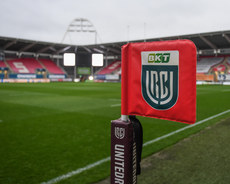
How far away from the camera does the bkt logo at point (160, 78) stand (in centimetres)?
124

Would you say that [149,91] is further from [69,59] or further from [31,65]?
[31,65]

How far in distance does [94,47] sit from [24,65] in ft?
53.5

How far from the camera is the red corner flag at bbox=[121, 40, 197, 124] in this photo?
120 centimetres

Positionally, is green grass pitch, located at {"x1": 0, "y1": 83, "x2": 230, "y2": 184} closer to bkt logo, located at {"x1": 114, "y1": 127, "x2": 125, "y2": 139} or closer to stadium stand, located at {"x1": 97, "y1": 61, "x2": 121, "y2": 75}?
bkt logo, located at {"x1": 114, "y1": 127, "x2": 125, "y2": 139}

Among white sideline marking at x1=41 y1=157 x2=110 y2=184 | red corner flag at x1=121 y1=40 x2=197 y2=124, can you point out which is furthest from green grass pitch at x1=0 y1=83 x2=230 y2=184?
red corner flag at x1=121 y1=40 x2=197 y2=124

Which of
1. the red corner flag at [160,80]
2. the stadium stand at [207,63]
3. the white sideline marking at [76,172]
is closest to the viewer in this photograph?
the red corner flag at [160,80]

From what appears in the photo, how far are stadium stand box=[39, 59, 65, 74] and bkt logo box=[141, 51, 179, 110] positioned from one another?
50017mm

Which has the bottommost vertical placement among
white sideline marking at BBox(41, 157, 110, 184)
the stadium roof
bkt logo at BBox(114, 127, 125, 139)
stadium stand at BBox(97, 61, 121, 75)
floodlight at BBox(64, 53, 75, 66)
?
white sideline marking at BBox(41, 157, 110, 184)

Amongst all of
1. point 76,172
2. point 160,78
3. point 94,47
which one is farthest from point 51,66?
point 160,78

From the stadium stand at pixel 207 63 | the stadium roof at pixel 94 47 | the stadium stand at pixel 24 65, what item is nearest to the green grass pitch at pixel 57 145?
the stadium roof at pixel 94 47

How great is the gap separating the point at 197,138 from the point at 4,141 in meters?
3.96

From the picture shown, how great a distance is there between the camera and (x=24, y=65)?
46312mm

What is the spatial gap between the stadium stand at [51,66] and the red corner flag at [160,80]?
1967 inches

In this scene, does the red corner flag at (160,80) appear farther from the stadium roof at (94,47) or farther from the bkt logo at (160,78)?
the stadium roof at (94,47)
